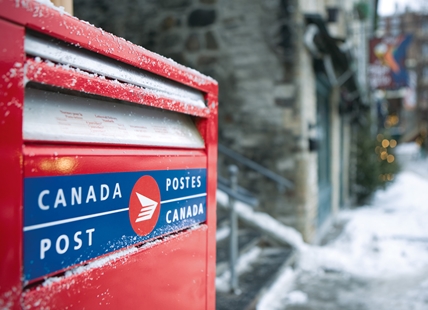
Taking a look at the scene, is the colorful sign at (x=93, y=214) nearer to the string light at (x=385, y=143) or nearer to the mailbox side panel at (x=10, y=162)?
the mailbox side panel at (x=10, y=162)

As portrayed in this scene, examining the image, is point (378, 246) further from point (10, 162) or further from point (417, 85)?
point (417, 85)

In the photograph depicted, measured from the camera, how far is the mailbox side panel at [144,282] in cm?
91

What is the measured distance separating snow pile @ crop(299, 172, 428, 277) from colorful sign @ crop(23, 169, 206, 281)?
3.84 meters

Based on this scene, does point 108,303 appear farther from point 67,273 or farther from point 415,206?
point 415,206

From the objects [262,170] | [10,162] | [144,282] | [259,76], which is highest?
[259,76]

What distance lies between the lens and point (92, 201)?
0.99 m

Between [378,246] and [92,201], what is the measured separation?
5.40m

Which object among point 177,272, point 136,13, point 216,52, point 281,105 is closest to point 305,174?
point 281,105

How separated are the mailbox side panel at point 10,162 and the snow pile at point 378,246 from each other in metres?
4.34

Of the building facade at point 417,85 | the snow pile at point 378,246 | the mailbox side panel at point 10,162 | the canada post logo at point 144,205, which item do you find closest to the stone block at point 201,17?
the snow pile at point 378,246

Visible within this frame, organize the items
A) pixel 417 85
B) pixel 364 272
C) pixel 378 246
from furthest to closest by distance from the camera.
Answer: pixel 417 85 < pixel 378 246 < pixel 364 272

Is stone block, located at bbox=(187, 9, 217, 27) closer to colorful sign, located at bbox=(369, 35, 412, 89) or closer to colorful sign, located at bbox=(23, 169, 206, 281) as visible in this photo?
colorful sign, located at bbox=(23, 169, 206, 281)

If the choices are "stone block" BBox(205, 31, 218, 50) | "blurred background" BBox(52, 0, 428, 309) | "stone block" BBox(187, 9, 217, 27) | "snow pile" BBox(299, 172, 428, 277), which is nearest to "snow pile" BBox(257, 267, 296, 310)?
"blurred background" BBox(52, 0, 428, 309)

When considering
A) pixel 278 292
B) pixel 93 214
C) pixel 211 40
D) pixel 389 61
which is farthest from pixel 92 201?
pixel 389 61
